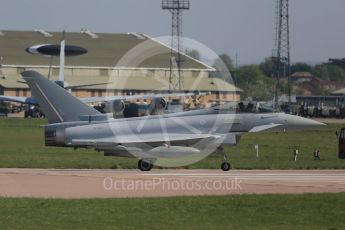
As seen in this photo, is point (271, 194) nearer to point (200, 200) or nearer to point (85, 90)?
point (200, 200)

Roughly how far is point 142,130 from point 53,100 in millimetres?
2982

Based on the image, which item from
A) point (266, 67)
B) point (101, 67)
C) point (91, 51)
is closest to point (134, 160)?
point (101, 67)

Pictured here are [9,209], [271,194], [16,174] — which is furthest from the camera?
[16,174]

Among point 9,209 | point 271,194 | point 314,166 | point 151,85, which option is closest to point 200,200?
point 271,194

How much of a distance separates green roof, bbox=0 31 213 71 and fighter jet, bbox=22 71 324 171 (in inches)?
3652

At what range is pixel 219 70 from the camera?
124 m

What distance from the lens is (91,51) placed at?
141 meters

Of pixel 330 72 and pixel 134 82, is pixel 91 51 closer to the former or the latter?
pixel 134 82

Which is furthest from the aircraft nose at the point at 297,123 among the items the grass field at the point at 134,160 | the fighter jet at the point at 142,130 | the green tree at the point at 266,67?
the green tree at the point at 266,67

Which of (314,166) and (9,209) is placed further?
(314,166)

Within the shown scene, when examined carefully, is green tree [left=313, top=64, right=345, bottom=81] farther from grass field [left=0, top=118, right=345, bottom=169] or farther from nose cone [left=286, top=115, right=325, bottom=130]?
nose cone [left=286, top=115, right=325, bottom=130]

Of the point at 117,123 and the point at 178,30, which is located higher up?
the point at 178,30

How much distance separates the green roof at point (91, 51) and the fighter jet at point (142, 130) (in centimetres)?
9277

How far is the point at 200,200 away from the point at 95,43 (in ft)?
415
